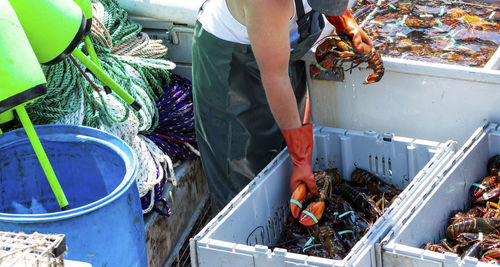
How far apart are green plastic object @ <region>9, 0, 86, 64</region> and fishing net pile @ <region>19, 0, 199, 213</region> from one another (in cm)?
50

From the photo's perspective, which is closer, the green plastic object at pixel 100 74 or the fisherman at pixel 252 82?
the fisherman at pixel 252 82

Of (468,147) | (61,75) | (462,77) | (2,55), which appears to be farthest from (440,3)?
(2,55)

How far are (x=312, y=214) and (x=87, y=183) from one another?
3.39 feet

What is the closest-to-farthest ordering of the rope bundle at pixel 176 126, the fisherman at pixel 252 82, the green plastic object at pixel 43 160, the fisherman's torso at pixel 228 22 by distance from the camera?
the green plastic object at pixel 43 160 → the fisherman at pixel 252 82 → the fisherman's torso at pixel 228 22 → the rope bundle at pixel 176 126

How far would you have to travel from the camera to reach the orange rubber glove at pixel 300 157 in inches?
121

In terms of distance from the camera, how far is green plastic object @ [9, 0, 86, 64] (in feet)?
9.39

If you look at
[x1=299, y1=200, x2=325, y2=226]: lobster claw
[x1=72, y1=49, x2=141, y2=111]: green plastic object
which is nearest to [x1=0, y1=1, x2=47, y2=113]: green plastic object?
[x1=72, y1=49, x2=141, y2=111]: green plastic object

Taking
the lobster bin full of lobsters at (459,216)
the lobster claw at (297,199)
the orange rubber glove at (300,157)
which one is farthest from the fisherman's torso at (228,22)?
the lobster bin full of lobsters at (459,216)

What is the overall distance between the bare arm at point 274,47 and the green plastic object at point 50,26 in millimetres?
753

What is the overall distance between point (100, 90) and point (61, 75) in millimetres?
240

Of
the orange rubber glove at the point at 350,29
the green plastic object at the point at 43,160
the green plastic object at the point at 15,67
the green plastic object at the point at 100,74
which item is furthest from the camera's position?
the orange rubber glove at the point at 350,29

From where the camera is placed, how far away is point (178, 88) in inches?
174

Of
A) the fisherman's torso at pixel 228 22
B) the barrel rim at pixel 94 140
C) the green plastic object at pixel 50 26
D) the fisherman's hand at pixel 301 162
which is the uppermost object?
the green plastic object at pixel 50 26

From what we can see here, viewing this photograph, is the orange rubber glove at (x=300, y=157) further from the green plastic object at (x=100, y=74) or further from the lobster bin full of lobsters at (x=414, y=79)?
the green plastic object at (x=100, y=74)
